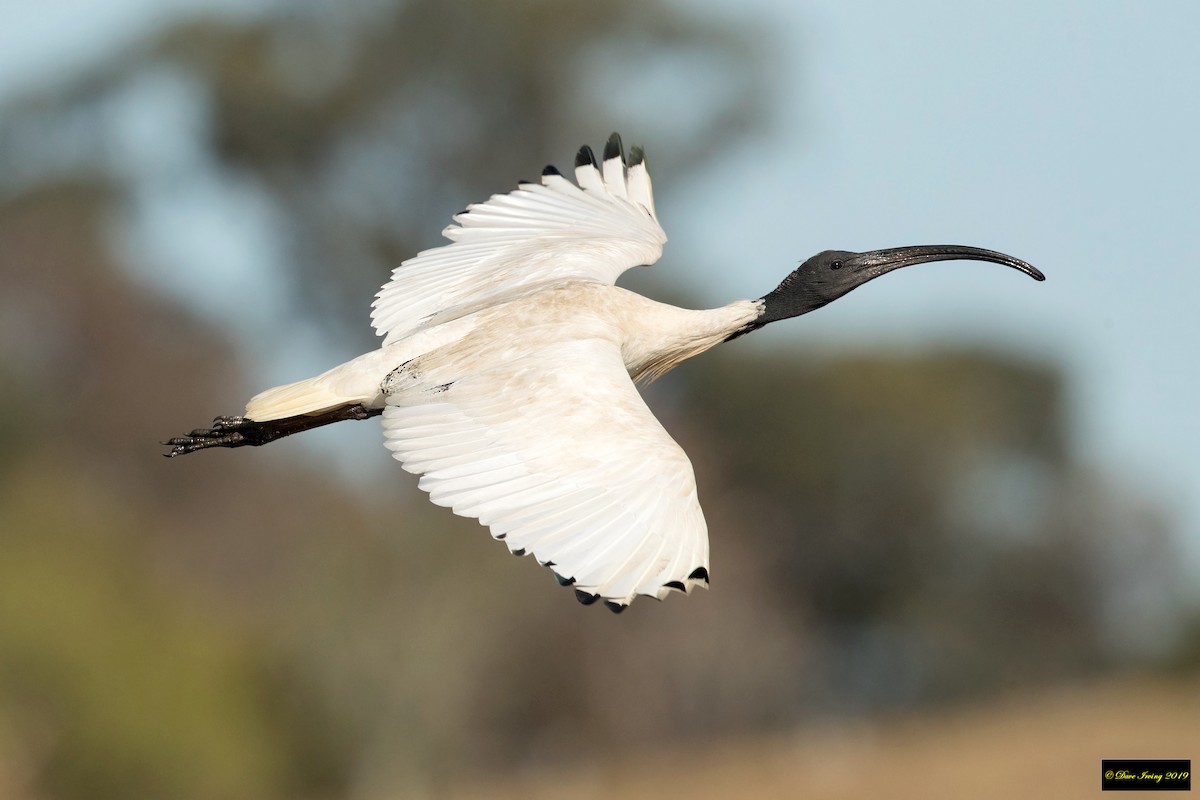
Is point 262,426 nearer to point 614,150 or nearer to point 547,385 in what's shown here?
point 547,385

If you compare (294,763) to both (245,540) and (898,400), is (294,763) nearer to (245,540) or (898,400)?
(245,540)

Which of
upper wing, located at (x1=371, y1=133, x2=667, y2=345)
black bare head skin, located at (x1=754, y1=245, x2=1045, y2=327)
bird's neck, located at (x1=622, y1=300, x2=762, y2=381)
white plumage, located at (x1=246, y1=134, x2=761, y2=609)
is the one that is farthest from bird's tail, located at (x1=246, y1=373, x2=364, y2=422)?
black bare head skin, located at (x1=754, y1=245, x2=1045, y2=327)

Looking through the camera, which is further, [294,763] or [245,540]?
[245,540]

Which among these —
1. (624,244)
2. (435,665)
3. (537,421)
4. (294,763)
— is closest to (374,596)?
(435,665)

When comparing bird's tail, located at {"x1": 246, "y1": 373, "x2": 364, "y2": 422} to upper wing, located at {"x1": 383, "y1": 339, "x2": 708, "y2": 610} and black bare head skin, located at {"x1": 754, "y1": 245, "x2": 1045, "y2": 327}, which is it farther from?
black bare head skin, located at {"x1": 754, "y1": 245, "x2": 1045, "y2": 327}

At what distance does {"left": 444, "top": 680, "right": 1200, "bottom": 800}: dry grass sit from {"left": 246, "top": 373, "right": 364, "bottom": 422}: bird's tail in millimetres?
14930

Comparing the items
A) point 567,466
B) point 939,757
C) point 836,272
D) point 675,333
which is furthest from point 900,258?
point 939,757

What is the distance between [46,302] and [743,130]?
13247 millimetres

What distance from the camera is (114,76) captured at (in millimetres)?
33250

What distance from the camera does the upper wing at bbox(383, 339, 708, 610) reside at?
6434mm

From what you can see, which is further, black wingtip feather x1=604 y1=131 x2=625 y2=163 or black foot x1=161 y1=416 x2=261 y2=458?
black wingtip feather x1=604 y1=131 x2=625 y2=163

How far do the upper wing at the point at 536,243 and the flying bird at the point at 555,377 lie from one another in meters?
0.01

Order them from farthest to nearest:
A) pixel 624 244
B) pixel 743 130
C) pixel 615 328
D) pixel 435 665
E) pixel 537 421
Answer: pixel 743 130 → pixel 435 665 → pixel 624 244 → pixel 615 328 → pixel 537 421

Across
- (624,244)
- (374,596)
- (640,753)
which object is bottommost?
(640,753)
